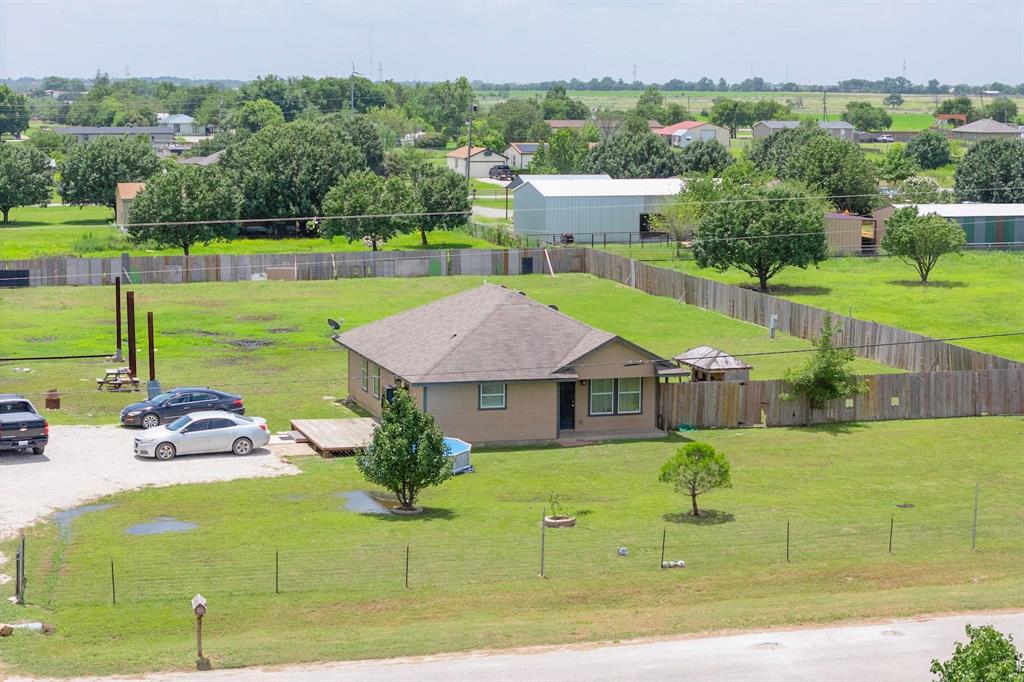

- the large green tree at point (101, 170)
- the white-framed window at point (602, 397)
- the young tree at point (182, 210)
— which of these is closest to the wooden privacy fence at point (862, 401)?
the white-framed window at point (602, 397)

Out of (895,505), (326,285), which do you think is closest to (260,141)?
(326,285)

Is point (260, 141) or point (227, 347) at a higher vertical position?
point (260, 141)

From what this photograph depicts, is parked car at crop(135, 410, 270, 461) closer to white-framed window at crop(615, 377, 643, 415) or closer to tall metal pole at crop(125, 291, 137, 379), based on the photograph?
tall metal pole at crop(125, 291, 137, 379)

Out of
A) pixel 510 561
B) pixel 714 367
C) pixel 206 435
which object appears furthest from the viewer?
pixel 714 367

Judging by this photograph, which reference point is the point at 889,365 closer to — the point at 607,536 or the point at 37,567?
the point at 607,536

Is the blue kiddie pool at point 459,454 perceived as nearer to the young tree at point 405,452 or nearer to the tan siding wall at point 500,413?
the tan siding wall at point 500,413

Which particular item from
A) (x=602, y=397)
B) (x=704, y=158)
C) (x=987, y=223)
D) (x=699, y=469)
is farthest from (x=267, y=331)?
(x=704, y=158)

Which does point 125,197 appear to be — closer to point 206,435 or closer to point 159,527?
point 206,435
